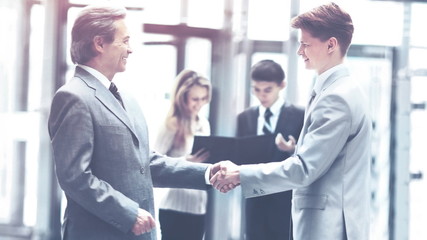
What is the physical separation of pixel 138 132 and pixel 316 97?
653 millimetres

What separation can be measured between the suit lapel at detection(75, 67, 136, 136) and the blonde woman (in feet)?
5.33

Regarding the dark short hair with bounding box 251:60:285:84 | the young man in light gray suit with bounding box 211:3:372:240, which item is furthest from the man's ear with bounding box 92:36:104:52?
the dark short hair with bounding box 251:60:285:84

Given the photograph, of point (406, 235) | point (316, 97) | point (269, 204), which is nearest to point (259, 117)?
point (269, 204)

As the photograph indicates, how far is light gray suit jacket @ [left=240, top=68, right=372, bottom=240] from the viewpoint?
7.23 ft

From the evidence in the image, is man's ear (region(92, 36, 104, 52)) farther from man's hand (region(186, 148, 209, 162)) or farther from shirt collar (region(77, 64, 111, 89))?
man's hand (region(186, 148, 209, 162))

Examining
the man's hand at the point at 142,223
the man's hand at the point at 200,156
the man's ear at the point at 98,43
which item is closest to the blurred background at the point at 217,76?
the man's hand at the point at 200,156

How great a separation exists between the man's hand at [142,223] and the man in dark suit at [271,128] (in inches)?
62.0

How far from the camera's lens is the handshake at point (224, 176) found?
256 centimetres

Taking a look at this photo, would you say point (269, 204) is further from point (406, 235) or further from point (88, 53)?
point (88, 53)

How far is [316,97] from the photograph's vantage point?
90.6 inches

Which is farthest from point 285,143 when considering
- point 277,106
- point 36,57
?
point 36,57

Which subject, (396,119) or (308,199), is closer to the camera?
(308,199)

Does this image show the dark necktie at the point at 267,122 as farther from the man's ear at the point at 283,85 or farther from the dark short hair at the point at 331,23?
the dark short hair at the point at 331,23

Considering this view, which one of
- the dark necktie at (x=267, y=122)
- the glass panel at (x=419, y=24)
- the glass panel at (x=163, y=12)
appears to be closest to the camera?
the dark necktie at (x=267, y=122)
